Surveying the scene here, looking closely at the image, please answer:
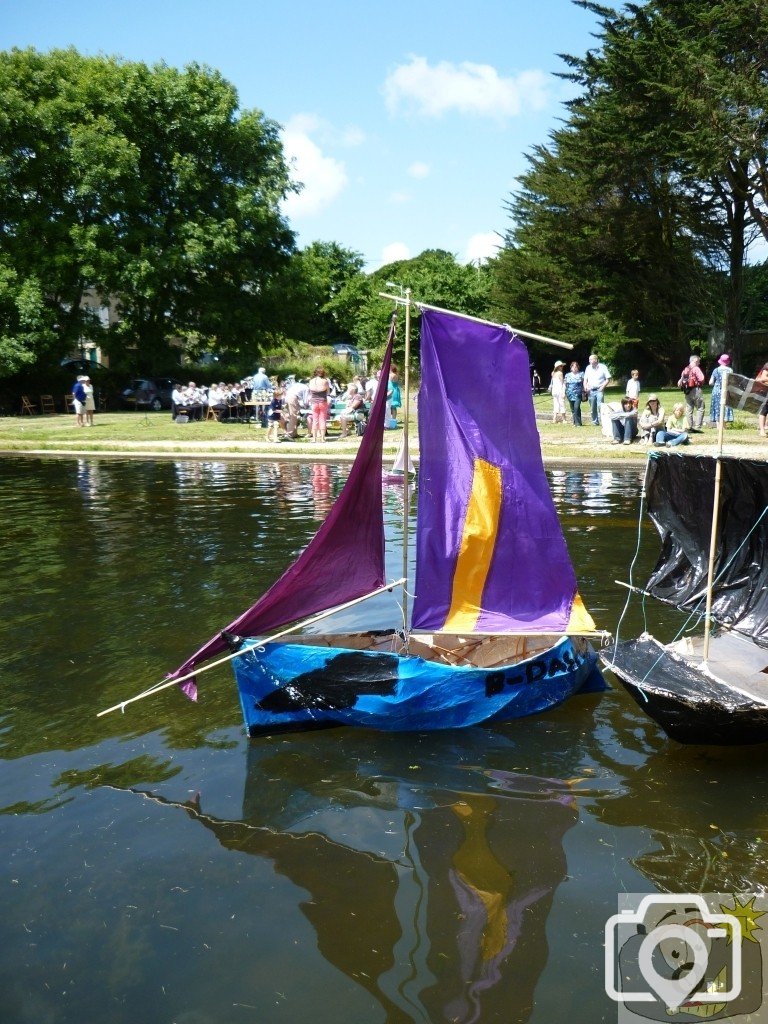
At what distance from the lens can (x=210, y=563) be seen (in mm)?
14414

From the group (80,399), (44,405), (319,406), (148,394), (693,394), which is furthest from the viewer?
(148,394)

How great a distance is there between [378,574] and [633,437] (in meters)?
19.6

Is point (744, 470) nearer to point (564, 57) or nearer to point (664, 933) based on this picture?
point (664, 933)

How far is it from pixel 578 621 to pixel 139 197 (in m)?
41.4

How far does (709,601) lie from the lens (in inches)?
315

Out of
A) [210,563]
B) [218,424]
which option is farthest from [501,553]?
[218,424]

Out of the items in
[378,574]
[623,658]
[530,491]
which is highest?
[530,491]

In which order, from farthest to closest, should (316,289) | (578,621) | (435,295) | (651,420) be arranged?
(435,295), (316,289), (651,420), (578,621)

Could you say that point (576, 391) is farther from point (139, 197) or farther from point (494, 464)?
point (139, 197)

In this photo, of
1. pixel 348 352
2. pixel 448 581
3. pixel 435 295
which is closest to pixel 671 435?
pixel 448 581

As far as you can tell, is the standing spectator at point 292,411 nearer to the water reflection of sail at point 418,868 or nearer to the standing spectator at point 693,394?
the standing spectator at point 693,394

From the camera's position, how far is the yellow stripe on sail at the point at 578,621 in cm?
852

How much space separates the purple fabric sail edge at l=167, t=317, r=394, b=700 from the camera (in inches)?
315

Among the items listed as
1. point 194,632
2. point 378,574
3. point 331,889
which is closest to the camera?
point 331,889
